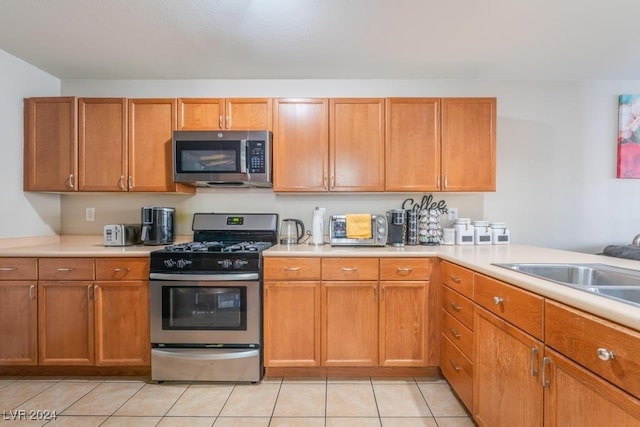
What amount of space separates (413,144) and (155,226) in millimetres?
2141

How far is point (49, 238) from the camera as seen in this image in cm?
270

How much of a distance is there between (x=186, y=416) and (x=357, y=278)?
1306 millimetres

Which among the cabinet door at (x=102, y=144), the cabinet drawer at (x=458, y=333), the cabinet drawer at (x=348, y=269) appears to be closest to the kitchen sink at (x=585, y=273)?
the cabinet drawer at (x=458, y=333)

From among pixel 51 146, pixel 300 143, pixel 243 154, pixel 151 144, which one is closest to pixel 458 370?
pixel 300 143

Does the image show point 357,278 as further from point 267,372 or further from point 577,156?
point 577,156

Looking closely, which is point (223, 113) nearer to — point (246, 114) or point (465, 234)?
point (246, 114)

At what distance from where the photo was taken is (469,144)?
2.45m

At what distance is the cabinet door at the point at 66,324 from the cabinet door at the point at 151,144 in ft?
2.76

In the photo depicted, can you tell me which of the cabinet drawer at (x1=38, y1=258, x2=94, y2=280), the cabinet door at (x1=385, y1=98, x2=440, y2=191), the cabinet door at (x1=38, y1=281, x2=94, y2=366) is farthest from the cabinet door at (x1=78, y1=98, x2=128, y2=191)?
the cabinet door at (x1=385, y1=98, x2=440, y2=191)

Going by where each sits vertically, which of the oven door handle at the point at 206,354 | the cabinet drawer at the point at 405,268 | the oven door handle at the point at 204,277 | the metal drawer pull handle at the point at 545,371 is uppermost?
the cabinet drawer at the point at 405,268

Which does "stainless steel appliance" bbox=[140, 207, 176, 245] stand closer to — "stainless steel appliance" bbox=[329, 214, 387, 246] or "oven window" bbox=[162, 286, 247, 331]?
"oven window" bbox=[162, 286, 247, 331]

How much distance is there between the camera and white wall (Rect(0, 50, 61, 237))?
2.37 metres

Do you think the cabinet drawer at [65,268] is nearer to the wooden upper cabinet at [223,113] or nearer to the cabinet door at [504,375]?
the wooden upper cabinet at [223,113]

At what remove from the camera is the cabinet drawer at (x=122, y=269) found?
7.18 feet
